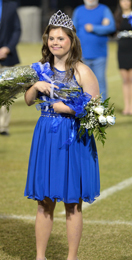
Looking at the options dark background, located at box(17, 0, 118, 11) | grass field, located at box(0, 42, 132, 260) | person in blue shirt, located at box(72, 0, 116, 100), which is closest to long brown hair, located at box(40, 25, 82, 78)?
grass field, located at box(0, 42, 132, 260)

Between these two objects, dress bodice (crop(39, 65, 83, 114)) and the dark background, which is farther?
the dark background

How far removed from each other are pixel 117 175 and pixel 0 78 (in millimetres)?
3123

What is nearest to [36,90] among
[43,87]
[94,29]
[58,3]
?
[43,87]

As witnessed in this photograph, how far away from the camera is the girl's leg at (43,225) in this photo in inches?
150

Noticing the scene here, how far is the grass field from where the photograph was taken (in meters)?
4.19

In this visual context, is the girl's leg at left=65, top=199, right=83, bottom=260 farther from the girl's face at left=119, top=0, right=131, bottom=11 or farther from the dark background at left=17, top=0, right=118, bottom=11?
the dark background at left=17, top=0, right=118, bottom=11

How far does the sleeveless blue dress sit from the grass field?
27.1 inches

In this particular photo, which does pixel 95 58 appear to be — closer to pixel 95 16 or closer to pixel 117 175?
pixel 95 16

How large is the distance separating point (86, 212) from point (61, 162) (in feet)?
5.27

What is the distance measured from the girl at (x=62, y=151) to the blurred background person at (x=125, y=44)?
20.8 feet

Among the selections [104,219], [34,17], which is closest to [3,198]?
[104,219]

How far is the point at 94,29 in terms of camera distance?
31.5 ft

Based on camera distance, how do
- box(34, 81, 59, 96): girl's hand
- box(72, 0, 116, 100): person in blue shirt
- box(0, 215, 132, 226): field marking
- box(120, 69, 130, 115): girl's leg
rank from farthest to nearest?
box(120, 69, 130, 115): girl's leg → box(72, 0, 116, 100): person in blue shirt → box(0, 215, 132, 226): field marking → box(34, 81, 59, 96): girl's hand

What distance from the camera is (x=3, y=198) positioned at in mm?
5512
